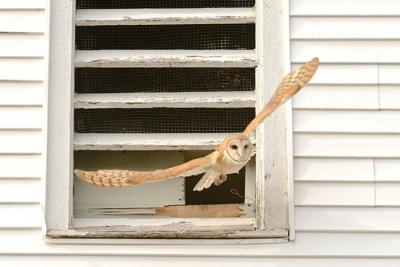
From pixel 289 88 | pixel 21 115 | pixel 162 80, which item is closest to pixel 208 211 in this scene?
pixel 162 80

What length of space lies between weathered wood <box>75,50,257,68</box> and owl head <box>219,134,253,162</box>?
1.52 feet

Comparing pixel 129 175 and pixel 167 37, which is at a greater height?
pixel 167 37

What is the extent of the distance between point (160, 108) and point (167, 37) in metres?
0.27

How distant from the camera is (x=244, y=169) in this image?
3012 millimetres

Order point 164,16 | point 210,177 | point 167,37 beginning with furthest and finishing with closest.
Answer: point 167,37 → point 164,16 → point 210,177

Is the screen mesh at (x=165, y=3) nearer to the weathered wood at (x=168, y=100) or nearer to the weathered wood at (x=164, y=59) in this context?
the weathered wood at (x=164, y=59)

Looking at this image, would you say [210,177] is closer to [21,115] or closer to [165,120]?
[165,120]

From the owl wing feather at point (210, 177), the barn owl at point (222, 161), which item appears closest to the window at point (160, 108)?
the owl wing feather at point (210, 177)

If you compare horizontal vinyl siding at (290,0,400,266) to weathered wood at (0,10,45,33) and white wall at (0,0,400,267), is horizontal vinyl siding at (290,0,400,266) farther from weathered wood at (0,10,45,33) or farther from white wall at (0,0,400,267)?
weathered wood at (0,10,45,33)

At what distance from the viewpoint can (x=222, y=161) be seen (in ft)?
8.29

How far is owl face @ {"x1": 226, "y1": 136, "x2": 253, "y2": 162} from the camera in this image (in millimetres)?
2473

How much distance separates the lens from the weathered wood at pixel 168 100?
2859mm

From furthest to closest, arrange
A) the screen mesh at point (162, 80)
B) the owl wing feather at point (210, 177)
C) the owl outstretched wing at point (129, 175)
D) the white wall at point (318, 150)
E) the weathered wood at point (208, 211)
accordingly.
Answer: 1. the screen mesh at point (162, 80)
2. the weathered wood at point (208, 211)
3. the white wall at point (318, 150)
4. the owl wing feather at point (210, 177)
5. the owl outstretched wing at point (129, 175)

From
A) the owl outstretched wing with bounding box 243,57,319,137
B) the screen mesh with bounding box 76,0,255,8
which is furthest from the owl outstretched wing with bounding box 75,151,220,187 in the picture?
the screen mesh with bounding box 76,0,255,8
